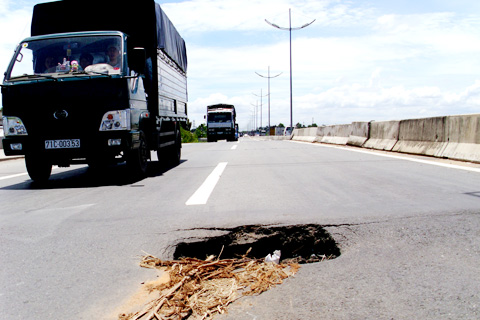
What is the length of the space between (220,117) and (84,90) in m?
36.0

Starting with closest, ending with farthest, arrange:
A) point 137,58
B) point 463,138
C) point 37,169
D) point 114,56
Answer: point 114,56 < point 137,58 < point 37,169 < point 463,138

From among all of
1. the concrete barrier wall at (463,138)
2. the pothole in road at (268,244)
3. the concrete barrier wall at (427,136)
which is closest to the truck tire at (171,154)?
the concrete barrier wall at (427,136)

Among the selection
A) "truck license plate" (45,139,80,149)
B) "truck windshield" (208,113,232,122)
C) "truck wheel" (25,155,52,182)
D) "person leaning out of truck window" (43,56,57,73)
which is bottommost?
"truck wheel" (25,155,52,182)

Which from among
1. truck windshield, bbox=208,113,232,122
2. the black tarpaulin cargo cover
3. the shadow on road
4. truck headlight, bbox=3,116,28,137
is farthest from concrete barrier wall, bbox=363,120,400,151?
truck windshield, bbox=208,113,232,122

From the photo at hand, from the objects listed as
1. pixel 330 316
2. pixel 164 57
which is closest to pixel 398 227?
pixel 330 316

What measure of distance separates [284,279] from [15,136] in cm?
624

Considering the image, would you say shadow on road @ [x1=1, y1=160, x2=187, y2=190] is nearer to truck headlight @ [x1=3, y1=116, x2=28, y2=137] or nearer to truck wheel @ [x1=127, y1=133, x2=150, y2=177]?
truck wheel @ [x1=127, y1=133, x2=150, y2=177]

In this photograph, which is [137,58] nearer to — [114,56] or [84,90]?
[114,56]

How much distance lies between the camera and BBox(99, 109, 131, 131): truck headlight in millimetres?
7238

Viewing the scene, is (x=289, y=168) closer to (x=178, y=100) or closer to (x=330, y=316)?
(x=178, y=100)

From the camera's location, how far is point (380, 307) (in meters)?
2.37

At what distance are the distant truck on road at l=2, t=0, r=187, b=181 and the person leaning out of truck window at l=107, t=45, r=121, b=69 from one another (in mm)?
18

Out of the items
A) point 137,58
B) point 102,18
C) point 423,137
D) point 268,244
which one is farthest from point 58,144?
point 423,137

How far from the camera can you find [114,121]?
7.24 m
